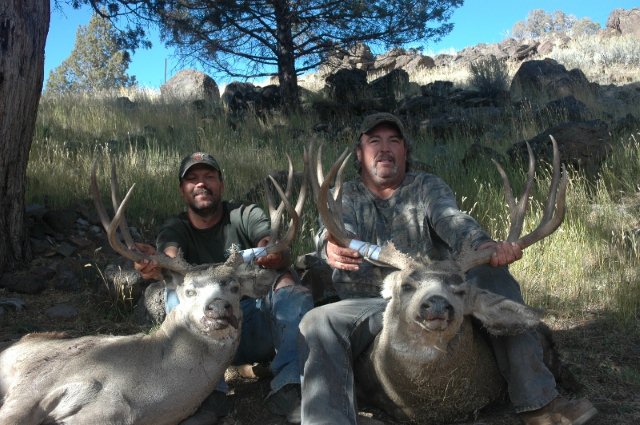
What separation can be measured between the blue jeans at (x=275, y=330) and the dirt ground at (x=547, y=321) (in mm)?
240

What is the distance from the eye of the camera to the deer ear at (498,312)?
3.91 metres

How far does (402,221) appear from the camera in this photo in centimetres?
507

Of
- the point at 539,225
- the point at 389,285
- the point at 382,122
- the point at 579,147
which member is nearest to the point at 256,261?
the point at 389,285

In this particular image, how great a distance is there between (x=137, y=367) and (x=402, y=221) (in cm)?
208

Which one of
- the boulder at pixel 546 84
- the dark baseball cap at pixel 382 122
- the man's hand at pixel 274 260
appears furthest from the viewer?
the boulder at pixel 546 84

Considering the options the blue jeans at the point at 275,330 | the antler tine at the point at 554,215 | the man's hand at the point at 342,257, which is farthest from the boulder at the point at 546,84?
the man's hand at the point at 342,257

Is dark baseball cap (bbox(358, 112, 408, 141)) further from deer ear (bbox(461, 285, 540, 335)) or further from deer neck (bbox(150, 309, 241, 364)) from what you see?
deer neck (bbox(150, 309, 241, 364))

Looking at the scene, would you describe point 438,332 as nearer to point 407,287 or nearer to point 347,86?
point 407,287

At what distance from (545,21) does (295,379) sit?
191 feet

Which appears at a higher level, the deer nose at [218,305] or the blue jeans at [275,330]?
the deer nose at [218,305]

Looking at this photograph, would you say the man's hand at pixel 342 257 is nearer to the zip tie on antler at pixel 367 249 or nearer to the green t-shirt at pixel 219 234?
the zip tie on antler at pixel 367 249

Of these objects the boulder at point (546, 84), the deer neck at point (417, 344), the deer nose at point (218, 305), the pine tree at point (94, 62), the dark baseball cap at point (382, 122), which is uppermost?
the pine tree at point (94, 62)

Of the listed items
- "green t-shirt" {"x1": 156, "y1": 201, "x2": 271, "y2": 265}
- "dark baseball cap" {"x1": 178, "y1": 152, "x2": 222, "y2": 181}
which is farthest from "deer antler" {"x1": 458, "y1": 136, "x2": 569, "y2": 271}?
"dark baseball cap" {"x1": 178, "y1": 152, "x2": 222, "y2": 181}

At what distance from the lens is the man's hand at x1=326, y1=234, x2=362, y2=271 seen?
441 cm
